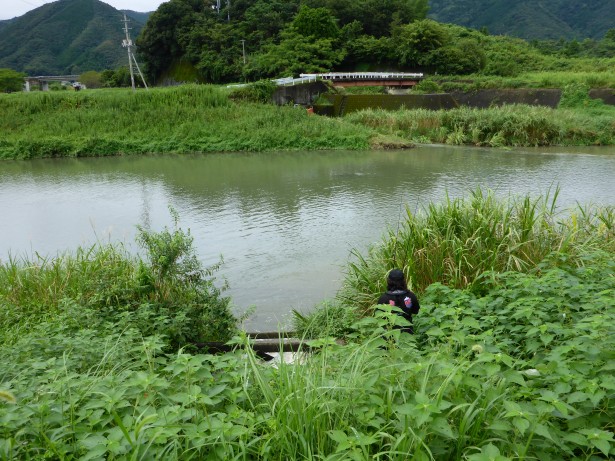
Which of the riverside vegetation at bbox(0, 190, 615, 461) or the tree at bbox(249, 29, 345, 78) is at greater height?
the tree at bbox(249, 29, 345, 78)

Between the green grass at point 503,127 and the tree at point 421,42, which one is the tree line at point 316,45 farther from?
the green grass at point 503,127

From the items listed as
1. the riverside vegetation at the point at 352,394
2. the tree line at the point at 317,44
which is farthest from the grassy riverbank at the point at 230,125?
the riverside vegetation at the point at 352,394

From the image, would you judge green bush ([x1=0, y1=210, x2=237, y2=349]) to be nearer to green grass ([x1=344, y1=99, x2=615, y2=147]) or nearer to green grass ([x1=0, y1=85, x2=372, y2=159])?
green grass ([x1=0, y1=85, x2=372, y2=159])

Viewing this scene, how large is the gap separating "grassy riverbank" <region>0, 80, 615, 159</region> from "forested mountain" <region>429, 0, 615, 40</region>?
165ft

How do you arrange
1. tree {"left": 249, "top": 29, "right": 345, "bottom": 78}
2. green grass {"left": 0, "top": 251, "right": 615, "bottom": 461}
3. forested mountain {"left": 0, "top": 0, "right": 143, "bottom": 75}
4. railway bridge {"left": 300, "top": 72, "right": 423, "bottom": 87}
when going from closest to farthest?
1. green grass {"left": 0, "top": 251, "right": 615, "bottom": 461}
2. railway bridge {"left": 300, "top": 72, "right": 423, "bottom": 87}
3. tree {"left": 249, "top": 29, "right": 345, "bottom": 78}
4. forested mountain {"left": 0, "top": 0, "right": 143, "bottom": 75}

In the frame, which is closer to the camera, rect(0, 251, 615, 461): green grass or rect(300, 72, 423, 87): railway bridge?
rect(0, 251, 615, 461): green grass

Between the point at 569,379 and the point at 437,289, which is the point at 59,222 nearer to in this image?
the point at 437,289

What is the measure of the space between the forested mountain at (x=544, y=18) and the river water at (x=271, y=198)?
190ft

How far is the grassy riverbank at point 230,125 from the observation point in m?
17.8

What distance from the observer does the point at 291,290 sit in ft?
18.9

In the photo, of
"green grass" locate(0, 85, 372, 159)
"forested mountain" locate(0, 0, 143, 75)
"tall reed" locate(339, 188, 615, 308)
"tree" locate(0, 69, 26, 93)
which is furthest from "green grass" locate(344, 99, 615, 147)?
"forested mountain" locate(0, 0, 143, 75)

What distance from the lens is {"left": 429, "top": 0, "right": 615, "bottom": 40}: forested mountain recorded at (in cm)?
6372

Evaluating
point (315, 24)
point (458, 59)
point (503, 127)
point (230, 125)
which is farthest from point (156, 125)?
point (458, 59)

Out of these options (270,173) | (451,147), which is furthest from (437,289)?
(451,147)
